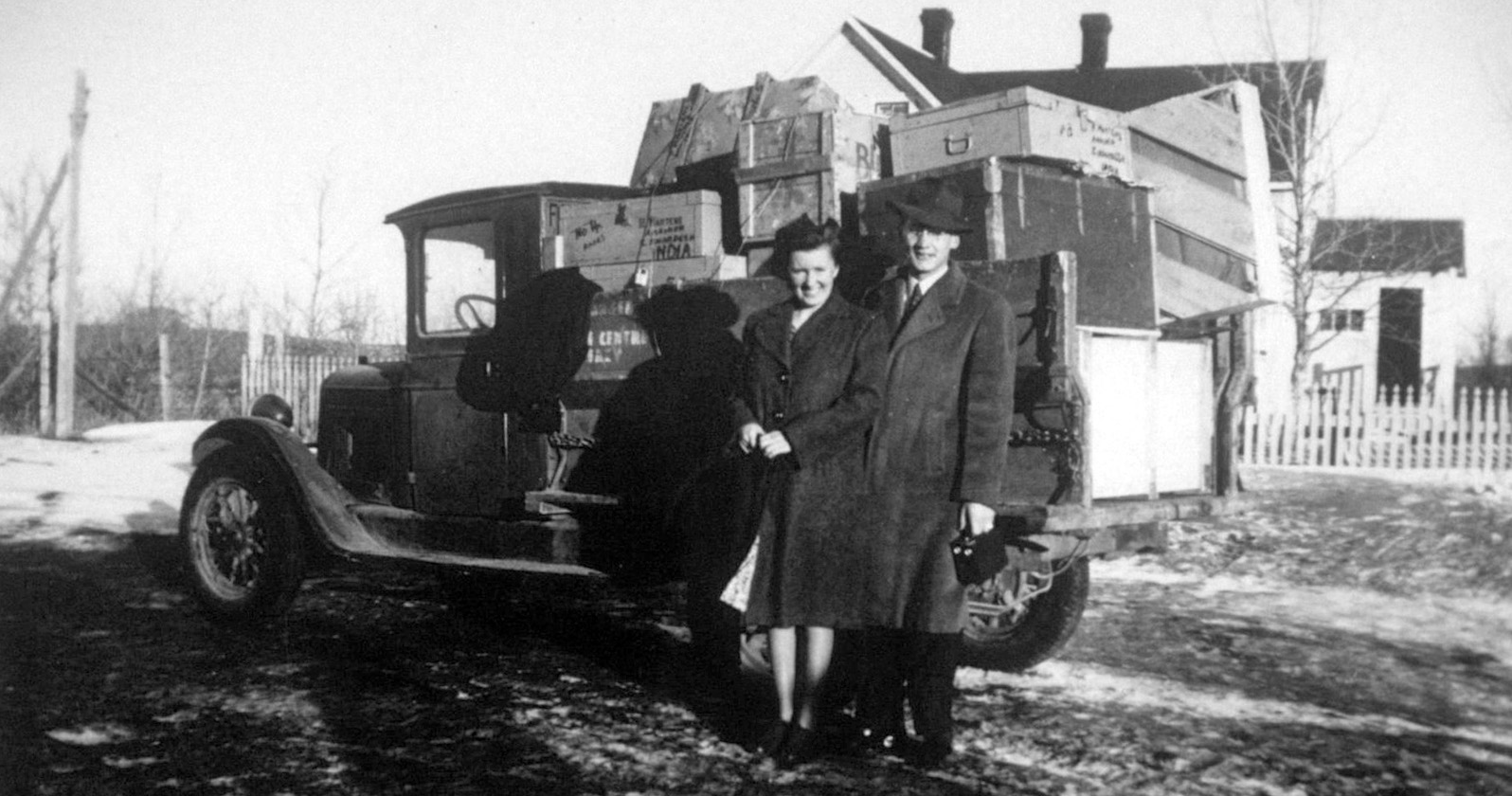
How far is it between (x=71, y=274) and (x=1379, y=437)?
13.4m

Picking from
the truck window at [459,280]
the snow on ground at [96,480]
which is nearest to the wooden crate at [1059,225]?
the truck window at [459,280]

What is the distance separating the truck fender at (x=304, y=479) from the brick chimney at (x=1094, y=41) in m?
24.3

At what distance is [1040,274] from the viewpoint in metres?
4.09

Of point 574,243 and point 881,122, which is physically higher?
point 881,122

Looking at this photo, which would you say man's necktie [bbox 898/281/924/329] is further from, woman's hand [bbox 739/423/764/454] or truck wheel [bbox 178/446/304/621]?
truck wheel [bbox 178/446/304/621]

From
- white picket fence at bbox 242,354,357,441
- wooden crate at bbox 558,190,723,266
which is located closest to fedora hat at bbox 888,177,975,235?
wooden crate at bbox 558,190,723,266

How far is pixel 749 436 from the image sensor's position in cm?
369

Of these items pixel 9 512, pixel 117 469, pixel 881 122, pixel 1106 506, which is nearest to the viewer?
pixel 1106 506

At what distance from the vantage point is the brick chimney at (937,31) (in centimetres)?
2786

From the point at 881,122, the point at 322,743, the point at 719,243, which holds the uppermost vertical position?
the point at 881,122

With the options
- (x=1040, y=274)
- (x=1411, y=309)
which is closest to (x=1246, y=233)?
(x=1040, y=274)

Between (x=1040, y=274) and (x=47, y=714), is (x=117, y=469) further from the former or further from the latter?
(x=1040, y=274)

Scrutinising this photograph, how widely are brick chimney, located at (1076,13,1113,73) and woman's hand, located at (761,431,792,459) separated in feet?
84.1

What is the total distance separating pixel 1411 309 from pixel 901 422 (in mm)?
28542
